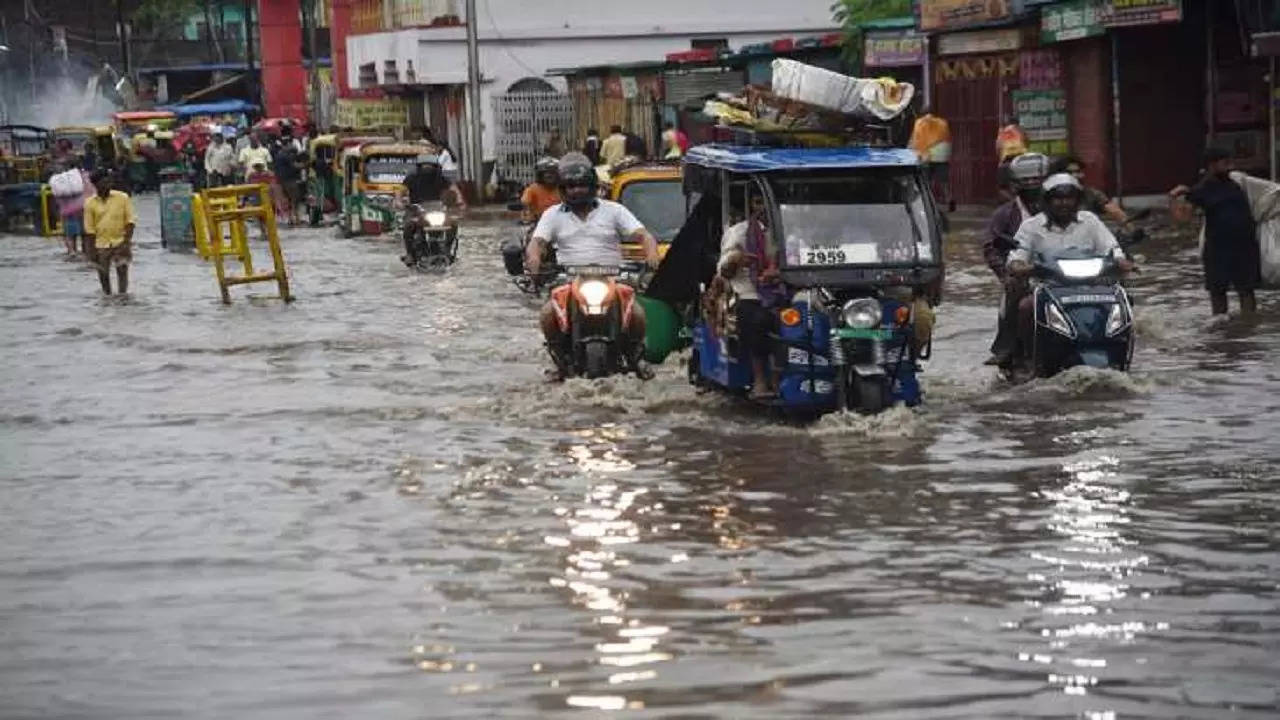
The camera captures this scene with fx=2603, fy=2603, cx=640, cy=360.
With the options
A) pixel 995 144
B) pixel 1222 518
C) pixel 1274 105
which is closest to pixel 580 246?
pixel 1222 518

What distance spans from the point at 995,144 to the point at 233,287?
12.3 metres

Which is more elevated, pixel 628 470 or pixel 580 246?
pixel 580 246

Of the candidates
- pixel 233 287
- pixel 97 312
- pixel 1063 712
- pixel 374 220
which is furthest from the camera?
pixel 374 220

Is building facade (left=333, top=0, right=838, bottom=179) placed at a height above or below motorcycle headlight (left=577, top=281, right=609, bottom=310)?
above

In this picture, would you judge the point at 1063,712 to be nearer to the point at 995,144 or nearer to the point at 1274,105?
the point at 1274,105

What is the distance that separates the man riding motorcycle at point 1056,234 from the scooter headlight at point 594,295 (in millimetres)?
2563

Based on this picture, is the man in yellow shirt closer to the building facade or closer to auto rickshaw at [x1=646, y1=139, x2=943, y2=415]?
auto rickshaw at [x1=646, y1=139, x2=943, y2=415]

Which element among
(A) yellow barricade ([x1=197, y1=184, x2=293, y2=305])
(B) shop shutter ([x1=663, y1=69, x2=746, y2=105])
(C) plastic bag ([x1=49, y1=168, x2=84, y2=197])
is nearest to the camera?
(A) yellow barricade ([x1=197, y1=184, x2=293, y2=305])

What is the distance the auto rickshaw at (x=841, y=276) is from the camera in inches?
569

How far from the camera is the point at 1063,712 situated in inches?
306

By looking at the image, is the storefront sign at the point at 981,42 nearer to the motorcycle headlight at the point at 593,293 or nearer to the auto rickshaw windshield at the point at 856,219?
the motorcycle headlight at the point at 593,293

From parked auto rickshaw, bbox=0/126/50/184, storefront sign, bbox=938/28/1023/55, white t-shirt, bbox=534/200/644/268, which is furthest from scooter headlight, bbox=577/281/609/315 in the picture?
parked auto rickshaw, bbox=0/126/50/184

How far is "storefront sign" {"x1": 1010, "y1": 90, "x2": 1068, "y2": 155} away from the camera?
119 feet

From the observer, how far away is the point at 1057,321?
15594mm
